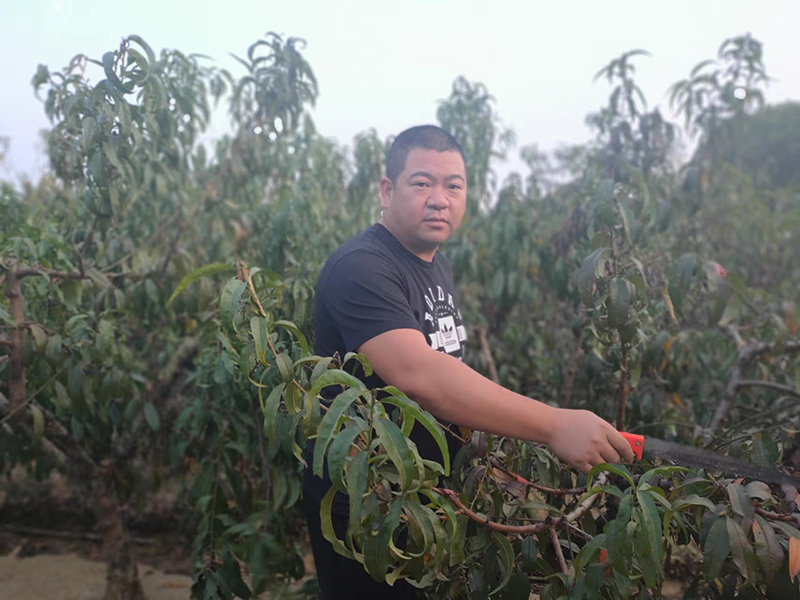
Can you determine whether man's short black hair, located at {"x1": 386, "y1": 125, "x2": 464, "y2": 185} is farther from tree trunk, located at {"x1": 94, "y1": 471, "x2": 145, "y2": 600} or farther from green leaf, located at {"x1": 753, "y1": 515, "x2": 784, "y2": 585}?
tree trunk, located at {"x1": 94, "y1": 471, "x2": 145, "y2": 600}

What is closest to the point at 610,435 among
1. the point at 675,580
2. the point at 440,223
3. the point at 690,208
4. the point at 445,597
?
the point at 445,597

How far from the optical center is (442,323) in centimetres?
207

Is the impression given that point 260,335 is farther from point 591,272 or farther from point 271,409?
point 591,272

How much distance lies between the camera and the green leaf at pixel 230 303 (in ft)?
4.65

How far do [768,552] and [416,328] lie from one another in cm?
84

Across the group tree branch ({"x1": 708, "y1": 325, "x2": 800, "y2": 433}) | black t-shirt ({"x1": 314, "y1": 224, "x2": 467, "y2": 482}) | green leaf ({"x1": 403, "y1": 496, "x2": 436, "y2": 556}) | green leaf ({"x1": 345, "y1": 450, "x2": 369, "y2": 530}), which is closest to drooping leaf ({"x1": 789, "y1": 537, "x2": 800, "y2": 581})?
green leaf ({"x1": 403, "y1": 496, "x2": 436, "y2": 556})

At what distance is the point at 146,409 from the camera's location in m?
2.99

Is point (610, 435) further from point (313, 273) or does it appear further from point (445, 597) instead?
point (313, 273)

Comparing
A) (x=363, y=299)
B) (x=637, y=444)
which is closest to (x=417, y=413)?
(x=363, y=299)

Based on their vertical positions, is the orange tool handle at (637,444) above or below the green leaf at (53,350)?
below

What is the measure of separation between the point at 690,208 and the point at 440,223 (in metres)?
2.28

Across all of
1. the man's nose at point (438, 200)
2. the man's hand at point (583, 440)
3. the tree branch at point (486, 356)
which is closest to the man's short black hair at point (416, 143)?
the man's nose at point (438, 200)

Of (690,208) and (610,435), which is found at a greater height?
(690,208)

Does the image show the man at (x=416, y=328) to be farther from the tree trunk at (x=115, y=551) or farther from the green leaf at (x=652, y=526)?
the tree trunk at (x=115, y=551)
